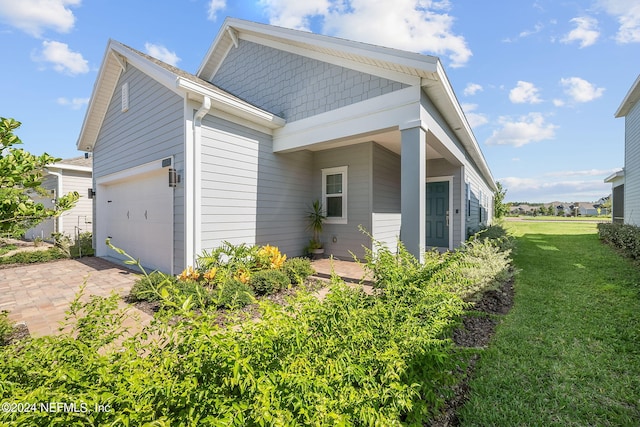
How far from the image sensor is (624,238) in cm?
884

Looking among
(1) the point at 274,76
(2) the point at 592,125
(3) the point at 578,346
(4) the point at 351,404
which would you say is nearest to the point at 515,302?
(3) the point at 578,346

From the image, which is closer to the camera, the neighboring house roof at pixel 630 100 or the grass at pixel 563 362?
the grass at pixel 563 362

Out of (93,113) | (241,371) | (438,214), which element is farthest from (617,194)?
(93,113)

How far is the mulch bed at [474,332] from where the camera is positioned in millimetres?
2068

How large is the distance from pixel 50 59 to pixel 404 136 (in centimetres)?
963

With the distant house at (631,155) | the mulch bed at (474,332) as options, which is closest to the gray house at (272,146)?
the mulch bed at (474,332)

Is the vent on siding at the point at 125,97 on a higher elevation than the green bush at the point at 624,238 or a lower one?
higher

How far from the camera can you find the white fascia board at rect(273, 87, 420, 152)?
16.0 ft

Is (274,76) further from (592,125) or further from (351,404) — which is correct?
(592,125)

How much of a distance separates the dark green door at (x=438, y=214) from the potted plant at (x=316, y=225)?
4.21 meters

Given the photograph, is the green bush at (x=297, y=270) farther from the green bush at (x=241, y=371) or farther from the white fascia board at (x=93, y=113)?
Answer: the white fascia board at (x=93, y=113)

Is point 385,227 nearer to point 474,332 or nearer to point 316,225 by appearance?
point 316,225

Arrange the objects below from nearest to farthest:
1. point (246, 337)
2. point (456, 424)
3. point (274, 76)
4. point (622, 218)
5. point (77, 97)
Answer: point (246, 337) → point (456, 424) → point (274, 76) → point (77, 97) → point (622, 218)

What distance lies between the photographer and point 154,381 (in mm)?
1143
